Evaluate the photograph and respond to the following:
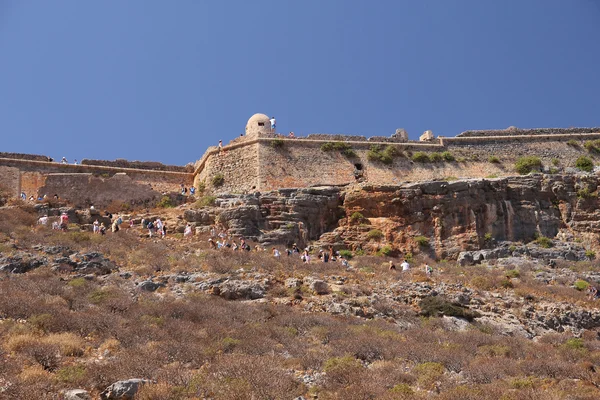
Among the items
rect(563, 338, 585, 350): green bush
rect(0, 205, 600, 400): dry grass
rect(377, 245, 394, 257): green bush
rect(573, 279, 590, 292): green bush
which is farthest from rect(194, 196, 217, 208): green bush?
rect(563, 338, 585, 350): green bush

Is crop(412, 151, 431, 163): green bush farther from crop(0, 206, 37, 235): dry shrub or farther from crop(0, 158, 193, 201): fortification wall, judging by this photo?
crop(0, 206, 37, 235): dry shrub

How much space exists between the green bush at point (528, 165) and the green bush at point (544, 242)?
8.28m

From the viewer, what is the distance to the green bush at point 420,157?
103 ft

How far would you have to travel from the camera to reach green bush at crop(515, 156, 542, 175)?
32.2 m

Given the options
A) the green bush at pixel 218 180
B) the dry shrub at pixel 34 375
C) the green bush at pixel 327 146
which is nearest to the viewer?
the dry shrub at pixel 34 375

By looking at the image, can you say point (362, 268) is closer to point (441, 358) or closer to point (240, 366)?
point (441, 358)

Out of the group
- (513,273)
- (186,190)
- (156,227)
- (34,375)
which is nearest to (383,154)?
(186,190)

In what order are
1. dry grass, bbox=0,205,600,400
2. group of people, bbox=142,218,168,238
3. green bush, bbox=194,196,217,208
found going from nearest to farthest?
dry grass, bbox=0,205,600,400, group of people, bbox=142,218,168,238, green bush, bbox=194,196,217,208

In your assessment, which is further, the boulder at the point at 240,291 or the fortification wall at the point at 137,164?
the fortification wall at the point at 137,164

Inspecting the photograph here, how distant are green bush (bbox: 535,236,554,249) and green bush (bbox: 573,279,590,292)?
4462 mm

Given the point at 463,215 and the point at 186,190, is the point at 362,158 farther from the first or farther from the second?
the point at 186,190

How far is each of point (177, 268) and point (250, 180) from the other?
12.0 metres

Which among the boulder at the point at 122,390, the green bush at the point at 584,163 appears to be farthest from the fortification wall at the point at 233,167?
the boulder at the point at 122,390

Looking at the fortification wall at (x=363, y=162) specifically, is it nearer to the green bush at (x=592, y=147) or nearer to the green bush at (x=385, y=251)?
the green bush at (x=592, y=147)
